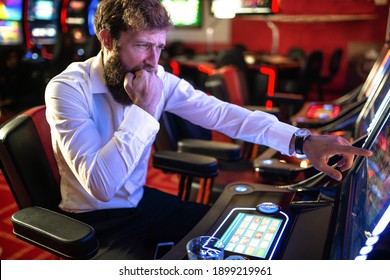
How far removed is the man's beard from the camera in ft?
3.97

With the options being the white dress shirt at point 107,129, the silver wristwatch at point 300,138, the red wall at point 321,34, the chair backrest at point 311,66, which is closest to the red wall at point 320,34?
the red wall at point 321,34

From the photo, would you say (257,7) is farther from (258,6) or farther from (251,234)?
(251,234)

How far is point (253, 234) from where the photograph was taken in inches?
38.7

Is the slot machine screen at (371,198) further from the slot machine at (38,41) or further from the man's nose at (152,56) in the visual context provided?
the slot machine at (38,41)

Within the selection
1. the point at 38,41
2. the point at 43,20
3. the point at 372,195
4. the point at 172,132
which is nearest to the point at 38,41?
the point at 38,41

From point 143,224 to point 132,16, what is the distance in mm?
658

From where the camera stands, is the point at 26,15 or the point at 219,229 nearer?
the point at 219,229

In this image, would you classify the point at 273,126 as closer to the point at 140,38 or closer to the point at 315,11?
the point at 140,38

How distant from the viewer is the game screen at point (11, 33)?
17.3 ft

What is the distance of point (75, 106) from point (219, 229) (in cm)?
53
